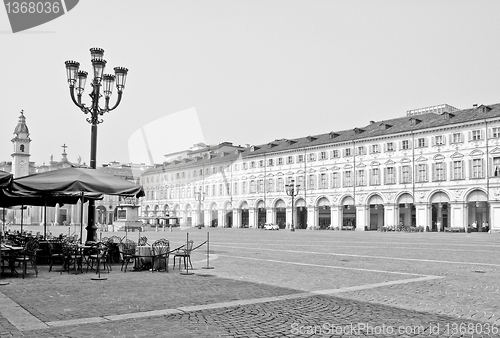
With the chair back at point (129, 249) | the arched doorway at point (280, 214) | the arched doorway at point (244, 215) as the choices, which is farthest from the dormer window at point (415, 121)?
the chair back at point (129, 249)

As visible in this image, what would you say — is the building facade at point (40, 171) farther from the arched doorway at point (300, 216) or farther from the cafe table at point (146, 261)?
the cafe table at point (146, 261)

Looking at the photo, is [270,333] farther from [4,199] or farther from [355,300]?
[4,199]

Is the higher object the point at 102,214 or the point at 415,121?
the point at 415,121

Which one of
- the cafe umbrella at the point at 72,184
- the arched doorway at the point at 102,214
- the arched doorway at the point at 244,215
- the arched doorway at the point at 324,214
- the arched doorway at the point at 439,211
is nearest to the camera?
the cafe umbrella at the point at 72,184

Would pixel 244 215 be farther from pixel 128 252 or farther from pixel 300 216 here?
pixel 128 252

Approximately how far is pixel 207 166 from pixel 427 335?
3278 inches

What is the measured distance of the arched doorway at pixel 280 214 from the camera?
250 feet

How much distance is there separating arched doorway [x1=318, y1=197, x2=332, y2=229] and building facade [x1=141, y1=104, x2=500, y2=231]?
0.46 feet

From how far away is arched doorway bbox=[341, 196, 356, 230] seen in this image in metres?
66.9

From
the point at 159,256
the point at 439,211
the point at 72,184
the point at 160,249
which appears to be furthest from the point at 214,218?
the point at 72,184

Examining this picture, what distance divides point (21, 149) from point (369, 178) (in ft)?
197

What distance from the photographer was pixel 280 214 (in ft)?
258

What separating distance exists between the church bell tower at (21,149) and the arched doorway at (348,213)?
175ft

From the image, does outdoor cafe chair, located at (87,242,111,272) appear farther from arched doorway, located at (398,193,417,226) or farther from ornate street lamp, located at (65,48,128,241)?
arched doorway, located at (398,193,417,226)
